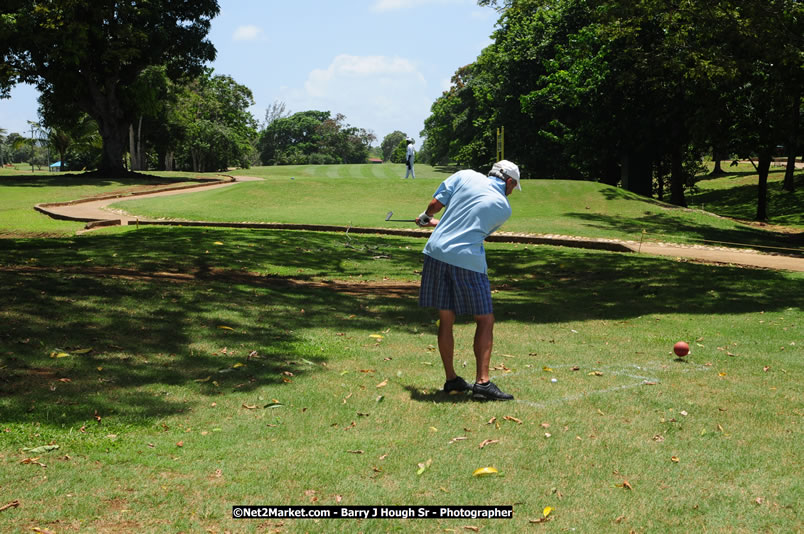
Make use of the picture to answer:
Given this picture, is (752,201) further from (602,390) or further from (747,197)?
(602,390)

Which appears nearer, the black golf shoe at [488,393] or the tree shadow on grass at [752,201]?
the black golf shoe at [488,393]

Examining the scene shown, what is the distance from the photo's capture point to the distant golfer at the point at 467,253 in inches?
220

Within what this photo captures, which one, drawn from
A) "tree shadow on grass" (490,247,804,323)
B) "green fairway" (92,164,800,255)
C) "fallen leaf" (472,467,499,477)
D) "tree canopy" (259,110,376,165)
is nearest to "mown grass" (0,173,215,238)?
"green fairway" (92,164,800,255)

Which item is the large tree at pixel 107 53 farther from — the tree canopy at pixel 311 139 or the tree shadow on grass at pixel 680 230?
the tree canopy at pixel 311 139

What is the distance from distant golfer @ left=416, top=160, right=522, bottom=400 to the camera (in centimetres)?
560

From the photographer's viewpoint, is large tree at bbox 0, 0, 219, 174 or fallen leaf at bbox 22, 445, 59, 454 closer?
fallen leaf at bbox 22, 445, 59, 454

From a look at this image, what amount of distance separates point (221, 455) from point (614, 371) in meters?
4.02

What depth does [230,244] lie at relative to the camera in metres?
15.8

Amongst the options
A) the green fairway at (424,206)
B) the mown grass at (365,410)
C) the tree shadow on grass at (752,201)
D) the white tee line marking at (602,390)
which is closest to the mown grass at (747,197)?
the tree shadow on grass at (752,201)

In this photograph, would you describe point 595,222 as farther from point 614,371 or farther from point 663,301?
point 614,371

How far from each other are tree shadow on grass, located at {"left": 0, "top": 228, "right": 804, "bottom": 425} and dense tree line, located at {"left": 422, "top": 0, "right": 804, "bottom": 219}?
7.47 metres

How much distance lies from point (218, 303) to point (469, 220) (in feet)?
15.6

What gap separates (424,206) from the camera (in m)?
28.4

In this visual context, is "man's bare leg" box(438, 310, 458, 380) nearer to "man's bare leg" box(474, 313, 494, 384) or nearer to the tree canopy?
"man's bare leg" box(474, 313, 494, 384)
